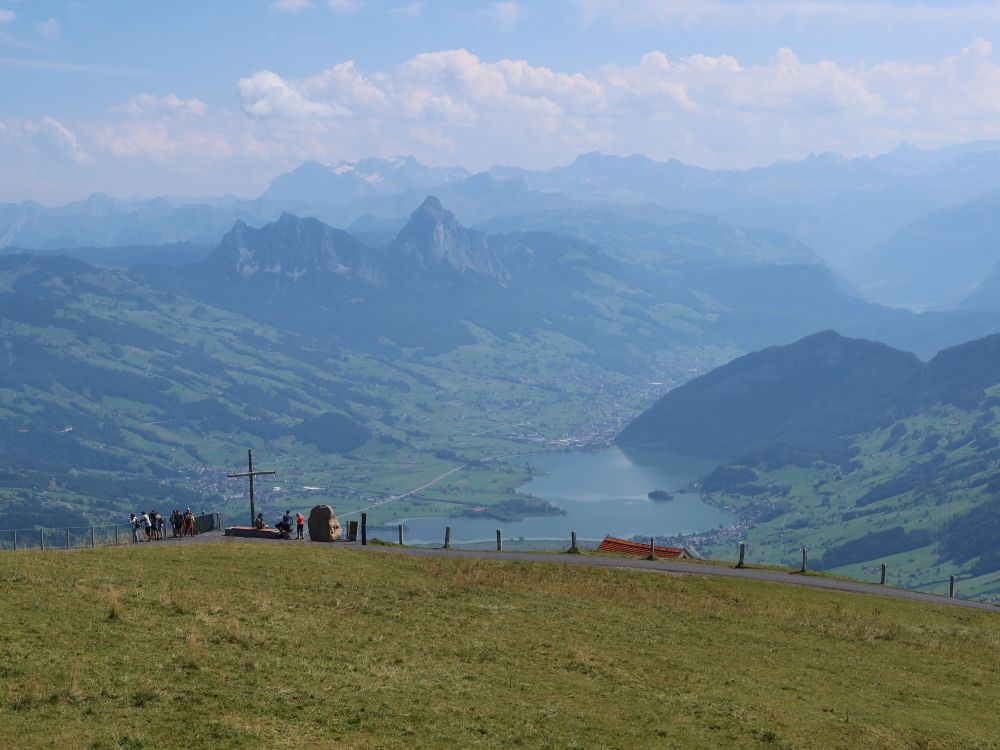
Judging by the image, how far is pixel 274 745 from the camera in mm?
32219

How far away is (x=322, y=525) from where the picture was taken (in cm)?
8275

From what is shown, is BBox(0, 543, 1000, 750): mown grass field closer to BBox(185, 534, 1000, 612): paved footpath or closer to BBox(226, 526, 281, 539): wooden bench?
BBox(185, 534, 1000, 612): paved footpath

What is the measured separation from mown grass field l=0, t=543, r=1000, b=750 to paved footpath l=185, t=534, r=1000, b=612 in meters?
8.72

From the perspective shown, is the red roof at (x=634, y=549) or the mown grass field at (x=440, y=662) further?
the red roof at (x=634, y=549)

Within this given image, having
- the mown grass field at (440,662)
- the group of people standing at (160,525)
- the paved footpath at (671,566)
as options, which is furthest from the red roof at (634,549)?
the group of people standing at (160,525)

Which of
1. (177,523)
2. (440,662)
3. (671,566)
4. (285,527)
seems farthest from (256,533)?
(440,662)

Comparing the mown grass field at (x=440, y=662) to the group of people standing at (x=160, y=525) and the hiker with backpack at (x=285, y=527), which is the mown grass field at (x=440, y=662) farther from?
the group of people standing at (x=160, y=525)

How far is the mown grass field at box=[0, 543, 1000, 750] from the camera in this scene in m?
34.9

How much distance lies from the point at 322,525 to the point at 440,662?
1587 inches

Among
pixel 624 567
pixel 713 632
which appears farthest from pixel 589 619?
pixel 624 567

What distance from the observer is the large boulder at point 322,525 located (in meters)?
82.8

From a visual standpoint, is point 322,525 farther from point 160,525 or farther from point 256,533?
point 160,525

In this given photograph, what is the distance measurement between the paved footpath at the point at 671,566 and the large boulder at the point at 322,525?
152 centimetres

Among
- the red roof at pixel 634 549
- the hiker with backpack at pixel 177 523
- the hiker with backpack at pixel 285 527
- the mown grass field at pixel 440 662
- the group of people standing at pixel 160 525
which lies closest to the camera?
the mown grass field at pixel 440 662
